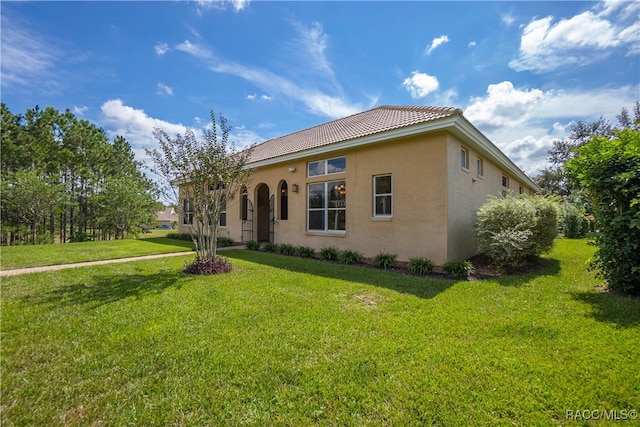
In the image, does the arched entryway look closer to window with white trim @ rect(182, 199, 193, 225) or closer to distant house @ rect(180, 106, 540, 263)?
distant house @ rect(180, 106, 540, 263)

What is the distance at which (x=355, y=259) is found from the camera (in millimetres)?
8555

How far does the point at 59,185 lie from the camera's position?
17.0 m

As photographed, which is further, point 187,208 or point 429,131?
point 187,208

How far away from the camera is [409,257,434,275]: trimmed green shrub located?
712 cm

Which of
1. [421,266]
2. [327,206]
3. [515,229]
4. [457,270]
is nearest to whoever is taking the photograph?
[457,270]

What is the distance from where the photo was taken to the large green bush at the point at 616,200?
477 cm

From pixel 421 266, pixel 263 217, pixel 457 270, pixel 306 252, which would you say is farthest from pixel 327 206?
pixel 263 217

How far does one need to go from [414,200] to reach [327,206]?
11.3 ft

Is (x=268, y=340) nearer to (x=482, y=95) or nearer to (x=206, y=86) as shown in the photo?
(x=206, y=86)

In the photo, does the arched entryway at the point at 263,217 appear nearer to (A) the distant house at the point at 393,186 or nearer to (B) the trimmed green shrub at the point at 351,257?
(A) the distant house at the point at 393,186

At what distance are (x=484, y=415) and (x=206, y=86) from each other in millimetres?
12739

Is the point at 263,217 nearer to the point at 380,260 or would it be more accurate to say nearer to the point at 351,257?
the point at 351,257

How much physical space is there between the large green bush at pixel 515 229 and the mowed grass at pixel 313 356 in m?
1.91

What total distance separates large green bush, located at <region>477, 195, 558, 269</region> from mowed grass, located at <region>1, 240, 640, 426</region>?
6.26 feet
